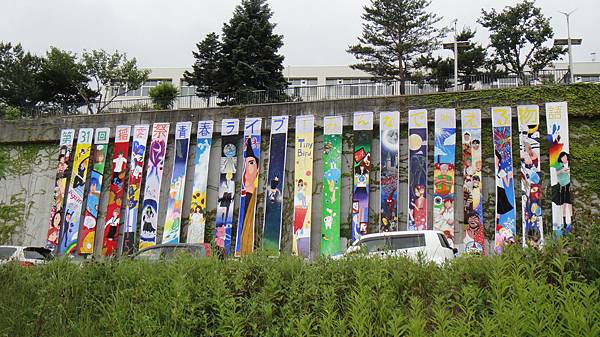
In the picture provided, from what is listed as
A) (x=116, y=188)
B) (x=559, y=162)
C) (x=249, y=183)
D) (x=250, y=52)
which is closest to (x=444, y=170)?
(x=559, y=162)

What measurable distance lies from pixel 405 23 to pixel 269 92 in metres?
13.9

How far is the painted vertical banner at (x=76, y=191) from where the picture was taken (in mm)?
20906

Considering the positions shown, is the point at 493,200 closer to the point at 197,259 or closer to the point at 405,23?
the point at 197,259

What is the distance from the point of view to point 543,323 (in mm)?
3539

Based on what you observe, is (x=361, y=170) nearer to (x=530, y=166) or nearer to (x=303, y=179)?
(x=303, y=179)

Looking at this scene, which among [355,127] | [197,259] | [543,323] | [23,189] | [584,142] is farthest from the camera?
[23,189]

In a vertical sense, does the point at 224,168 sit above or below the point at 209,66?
below

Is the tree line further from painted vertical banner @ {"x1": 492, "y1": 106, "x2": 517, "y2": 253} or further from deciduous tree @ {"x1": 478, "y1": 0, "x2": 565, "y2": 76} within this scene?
painted vertical banner @ {"x1": 492, "y1": 106, "x2": 517, "y2": 253}

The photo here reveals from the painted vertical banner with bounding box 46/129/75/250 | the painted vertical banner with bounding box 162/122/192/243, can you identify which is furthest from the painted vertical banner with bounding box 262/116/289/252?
the painted vertical banner with bounding box 46/129/75/250

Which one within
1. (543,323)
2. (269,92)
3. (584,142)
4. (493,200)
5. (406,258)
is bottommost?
(543,323)

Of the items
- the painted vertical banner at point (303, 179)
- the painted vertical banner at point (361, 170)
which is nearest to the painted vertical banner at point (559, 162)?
the painted vertical banner at point (361, 170)

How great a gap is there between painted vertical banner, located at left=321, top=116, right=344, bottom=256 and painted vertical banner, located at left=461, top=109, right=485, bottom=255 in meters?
4.37

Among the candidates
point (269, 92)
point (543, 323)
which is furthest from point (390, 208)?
point (543, 323)

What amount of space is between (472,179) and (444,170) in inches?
38.1
